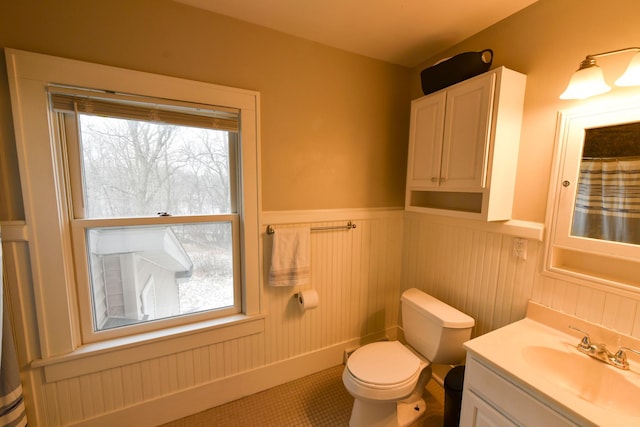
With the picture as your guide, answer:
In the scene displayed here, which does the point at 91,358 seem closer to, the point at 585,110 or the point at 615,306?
the point at 615,306

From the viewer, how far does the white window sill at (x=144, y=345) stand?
1.30 metres

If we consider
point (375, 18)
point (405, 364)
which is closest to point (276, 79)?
point (375, 18)

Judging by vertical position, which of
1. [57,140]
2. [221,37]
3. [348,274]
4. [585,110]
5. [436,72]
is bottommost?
[348,274]

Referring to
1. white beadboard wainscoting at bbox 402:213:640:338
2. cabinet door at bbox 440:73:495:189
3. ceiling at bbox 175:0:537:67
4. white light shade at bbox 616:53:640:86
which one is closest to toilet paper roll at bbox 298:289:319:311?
white beadboard wainscoting at bbox 402:213:640:338

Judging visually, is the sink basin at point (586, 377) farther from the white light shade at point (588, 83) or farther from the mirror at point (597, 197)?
the white light shade at point (588, 83)

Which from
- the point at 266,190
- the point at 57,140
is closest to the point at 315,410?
the point at 266,190

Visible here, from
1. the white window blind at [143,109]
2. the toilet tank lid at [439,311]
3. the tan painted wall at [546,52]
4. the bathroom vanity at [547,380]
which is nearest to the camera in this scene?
the bathroom vanity at [547,380]

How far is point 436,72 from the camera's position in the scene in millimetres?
1574

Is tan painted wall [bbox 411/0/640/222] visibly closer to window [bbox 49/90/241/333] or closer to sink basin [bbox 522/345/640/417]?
sink basin [bbox 522/345/640/417]

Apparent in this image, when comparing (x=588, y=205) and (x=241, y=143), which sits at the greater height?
(x=241, y=143)

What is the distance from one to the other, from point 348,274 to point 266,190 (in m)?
0.92

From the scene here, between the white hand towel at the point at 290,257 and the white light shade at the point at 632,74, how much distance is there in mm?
1599

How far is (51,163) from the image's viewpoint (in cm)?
120

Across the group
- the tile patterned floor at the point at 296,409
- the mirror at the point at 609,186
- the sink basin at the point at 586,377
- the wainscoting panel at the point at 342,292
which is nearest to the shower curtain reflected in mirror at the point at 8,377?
the tile patterned floor at the point at 296,409
